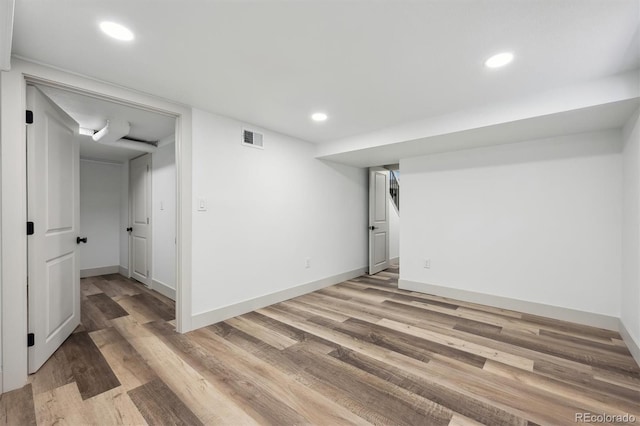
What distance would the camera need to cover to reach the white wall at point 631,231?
227 cm

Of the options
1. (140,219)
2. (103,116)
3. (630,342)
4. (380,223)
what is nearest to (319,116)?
(103,116)

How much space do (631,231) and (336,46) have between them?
3.05 metres

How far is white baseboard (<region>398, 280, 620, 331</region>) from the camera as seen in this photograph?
2.89m

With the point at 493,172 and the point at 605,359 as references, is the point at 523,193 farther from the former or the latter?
the point at 605,359

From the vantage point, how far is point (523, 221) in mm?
3379

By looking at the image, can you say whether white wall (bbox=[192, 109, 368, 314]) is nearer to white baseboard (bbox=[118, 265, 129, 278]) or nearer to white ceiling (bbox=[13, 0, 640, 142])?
white ceiling (bbox=[13, 0, 640, 142])

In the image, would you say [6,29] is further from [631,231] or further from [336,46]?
[631,231]

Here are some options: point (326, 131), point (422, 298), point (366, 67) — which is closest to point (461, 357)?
point (422, 298)

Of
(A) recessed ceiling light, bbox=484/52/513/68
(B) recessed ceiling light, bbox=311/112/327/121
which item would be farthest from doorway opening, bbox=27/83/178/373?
(A) recessed ceiling light, bbox=484/52/513/68

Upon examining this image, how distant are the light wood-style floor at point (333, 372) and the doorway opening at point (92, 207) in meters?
0.41

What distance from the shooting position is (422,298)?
154 inches

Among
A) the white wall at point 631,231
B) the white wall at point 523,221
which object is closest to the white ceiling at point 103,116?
the white wall at point 523,221

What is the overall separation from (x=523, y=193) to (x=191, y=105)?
3965 mm

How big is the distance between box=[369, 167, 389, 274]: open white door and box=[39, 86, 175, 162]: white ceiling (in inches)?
142
